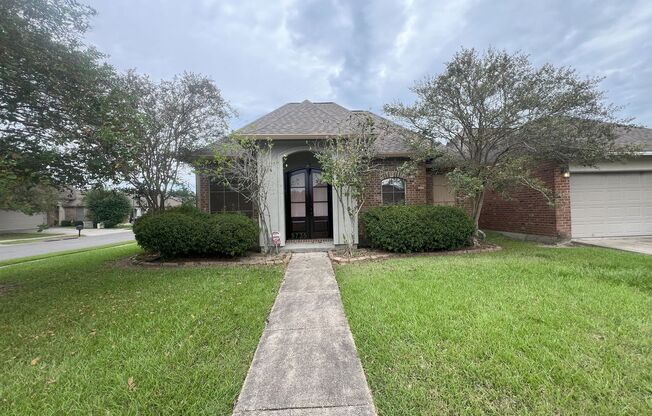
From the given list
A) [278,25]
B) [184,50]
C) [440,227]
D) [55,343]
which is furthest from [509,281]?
[184,50]

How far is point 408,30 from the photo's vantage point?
10328mm

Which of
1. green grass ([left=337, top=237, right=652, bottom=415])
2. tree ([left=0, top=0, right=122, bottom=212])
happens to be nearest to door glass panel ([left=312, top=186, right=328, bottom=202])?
green grass ([left=337, top=237, right=652, bottom=415])

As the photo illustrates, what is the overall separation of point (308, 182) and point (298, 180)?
354mm

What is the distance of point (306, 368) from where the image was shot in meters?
2.66

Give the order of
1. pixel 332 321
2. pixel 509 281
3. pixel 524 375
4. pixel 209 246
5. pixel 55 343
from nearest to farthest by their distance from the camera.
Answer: pixel 524 375 → pixel 55 343 → pixel 332 321 → pixel 509 281 → pixel 209 246

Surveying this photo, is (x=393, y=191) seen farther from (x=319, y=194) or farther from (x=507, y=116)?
(x=507, y=116)

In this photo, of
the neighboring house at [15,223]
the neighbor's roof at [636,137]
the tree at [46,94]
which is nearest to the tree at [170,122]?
the tree at [46,94]

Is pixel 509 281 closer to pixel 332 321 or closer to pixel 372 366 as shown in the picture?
pixel 332 321

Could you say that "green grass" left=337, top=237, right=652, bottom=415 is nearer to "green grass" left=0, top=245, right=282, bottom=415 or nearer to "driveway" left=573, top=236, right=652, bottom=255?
"green grass" left=0, top=245, right=282, bottom=415

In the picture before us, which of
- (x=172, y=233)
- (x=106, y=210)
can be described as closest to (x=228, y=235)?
(x=172, y=233)

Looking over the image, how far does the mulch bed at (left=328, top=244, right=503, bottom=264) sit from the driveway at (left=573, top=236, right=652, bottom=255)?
2.89 m

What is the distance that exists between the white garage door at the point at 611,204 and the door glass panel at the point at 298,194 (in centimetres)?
875

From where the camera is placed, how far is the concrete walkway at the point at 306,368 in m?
2.17

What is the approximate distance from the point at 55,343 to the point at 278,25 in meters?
9.85
